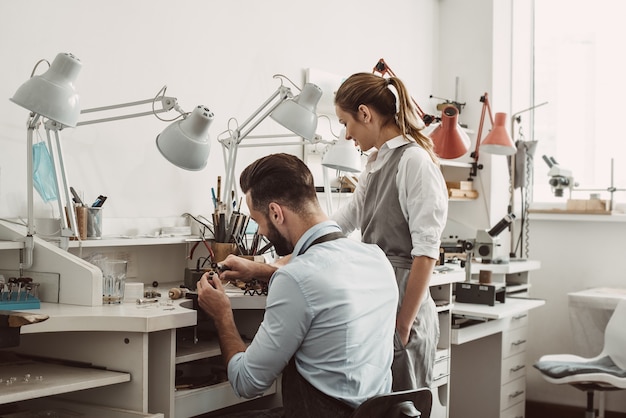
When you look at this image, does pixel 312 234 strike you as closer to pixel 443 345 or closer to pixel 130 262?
pixel 130 262

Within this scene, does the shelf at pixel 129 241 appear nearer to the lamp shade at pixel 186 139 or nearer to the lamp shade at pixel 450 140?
the lamp shade at pixel 186 139

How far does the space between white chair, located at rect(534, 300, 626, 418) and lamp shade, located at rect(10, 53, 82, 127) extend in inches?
97.8

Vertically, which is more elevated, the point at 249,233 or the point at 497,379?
the point at 249,233

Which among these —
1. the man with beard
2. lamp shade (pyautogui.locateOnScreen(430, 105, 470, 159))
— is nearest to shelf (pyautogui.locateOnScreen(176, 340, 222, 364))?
the man with beard

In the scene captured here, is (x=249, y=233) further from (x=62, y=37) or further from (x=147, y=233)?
(x=62, y=37)

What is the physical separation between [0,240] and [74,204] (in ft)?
1.09

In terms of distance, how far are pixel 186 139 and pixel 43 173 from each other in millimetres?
534

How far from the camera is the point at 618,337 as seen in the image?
11.5 ft

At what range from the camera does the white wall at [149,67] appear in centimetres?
235

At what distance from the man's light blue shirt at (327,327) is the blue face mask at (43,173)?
104cm

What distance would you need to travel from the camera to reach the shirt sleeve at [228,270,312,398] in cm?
154

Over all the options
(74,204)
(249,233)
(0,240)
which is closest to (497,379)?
(249,233)

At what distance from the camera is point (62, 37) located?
2453 mm

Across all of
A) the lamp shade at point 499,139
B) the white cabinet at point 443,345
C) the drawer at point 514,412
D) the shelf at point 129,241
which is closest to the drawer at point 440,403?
the white cabinet at point 443,345
